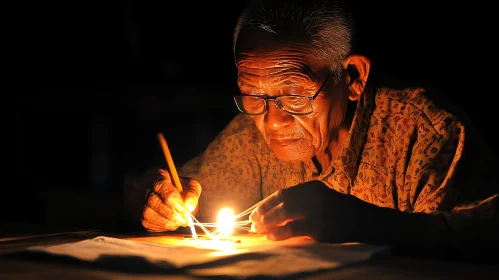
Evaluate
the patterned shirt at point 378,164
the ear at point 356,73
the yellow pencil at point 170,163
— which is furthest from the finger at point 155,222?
the ear at point 356,73

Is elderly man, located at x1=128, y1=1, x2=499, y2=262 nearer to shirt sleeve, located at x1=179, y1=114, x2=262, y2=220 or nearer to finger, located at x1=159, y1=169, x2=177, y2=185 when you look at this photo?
finger, located at x1=159, y1=169, x2=177, y2=185

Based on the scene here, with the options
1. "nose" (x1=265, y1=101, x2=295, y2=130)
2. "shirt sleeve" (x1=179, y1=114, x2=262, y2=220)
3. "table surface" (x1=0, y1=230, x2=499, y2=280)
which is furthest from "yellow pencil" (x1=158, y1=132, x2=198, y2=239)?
"table surface" (x1=0, y1=230, x2=499, y2=280)

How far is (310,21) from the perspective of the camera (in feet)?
10.9

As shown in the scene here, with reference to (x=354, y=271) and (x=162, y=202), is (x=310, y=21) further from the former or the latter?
(x=354, y=271)

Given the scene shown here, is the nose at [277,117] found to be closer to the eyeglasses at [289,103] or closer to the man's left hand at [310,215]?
the eyeglasses at [289,103]

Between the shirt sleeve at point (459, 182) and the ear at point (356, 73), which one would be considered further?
the ear at point (356, 73)

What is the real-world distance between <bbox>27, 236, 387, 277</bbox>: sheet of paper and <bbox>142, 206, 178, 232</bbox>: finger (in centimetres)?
95

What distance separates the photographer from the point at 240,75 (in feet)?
11.5

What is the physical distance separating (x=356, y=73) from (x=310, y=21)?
0.49 metres

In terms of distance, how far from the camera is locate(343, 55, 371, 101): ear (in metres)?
3.53

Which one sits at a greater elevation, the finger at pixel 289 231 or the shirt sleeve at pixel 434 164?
the shirt sleeve at pixel 434 164

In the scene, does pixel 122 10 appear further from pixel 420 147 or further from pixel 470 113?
pixel 420 147

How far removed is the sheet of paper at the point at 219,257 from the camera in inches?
79.4

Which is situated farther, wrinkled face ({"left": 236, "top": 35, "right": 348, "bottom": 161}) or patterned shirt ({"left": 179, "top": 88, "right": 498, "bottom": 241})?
wrinkled face ({"left": 236, "top": 35, "right": 348, "bottom": 161})
